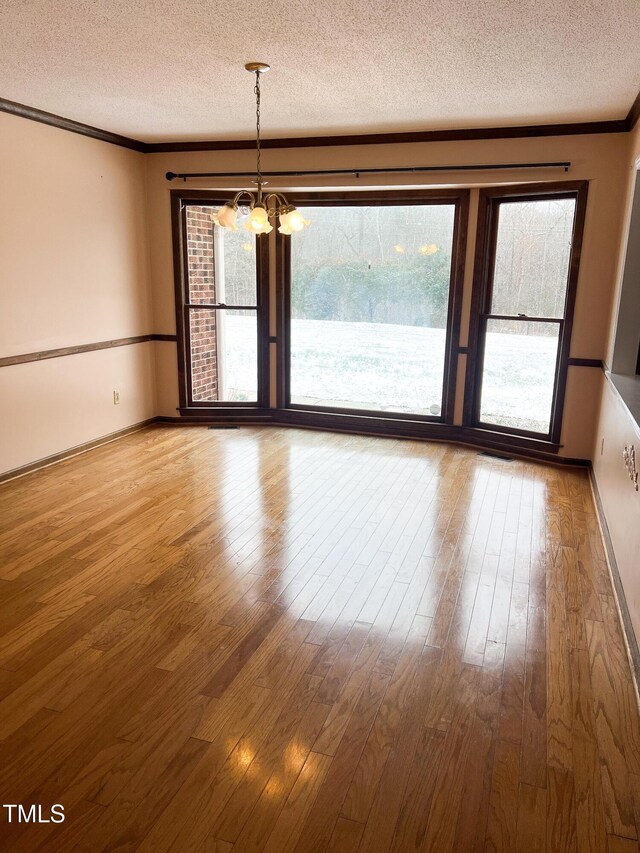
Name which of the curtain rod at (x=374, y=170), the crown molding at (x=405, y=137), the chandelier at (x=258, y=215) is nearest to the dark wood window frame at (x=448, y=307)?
the curtain rod at (x=374, y=170)

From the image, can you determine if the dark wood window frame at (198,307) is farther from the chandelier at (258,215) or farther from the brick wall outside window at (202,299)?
the chandelier at (258,215)

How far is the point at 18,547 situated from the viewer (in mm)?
3438

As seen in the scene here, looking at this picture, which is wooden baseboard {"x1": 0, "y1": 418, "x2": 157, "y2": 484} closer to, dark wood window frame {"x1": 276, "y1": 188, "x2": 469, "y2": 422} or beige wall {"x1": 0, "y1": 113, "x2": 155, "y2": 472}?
beige wall {"x1": 0, "y1": 113, "x2": 155, "y2": 472}

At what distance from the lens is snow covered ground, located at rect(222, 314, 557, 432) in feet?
17.5

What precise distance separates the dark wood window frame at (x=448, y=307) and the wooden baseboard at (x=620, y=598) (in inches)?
73.2

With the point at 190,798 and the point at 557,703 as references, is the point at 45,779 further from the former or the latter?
the point at 557,703

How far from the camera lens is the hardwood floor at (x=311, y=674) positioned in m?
1.77

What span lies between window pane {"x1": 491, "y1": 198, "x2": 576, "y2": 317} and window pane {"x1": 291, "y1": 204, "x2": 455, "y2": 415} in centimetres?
48

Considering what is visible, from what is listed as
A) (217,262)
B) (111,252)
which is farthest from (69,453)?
(217,262)

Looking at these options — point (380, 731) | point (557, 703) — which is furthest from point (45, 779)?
point (557, 703)

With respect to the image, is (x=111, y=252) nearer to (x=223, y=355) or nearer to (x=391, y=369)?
(x=223, y=355)

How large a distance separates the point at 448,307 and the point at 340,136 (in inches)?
68.0

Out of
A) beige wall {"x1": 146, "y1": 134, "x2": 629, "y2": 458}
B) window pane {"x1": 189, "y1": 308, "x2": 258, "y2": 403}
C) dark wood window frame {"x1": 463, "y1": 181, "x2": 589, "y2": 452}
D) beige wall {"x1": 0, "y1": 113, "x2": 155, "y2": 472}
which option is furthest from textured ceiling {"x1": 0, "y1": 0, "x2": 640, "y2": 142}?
window pane {"x1": 189, "y1": 308, "x2": 258, "y2": 403}

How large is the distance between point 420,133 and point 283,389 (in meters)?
2.63
